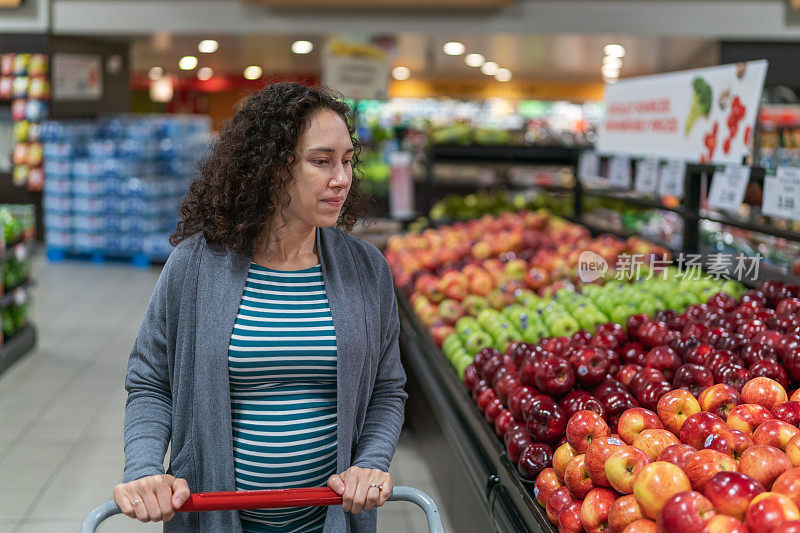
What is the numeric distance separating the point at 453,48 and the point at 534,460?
10723 mm

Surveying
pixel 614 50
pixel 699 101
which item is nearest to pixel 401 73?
pixel 614 50

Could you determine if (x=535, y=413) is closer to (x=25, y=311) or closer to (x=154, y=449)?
(x=154, y=449)

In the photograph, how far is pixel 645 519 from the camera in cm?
164

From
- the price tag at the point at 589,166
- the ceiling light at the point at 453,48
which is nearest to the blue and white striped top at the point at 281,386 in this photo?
the price tag at the point at 589,166

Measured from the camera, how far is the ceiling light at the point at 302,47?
12.4m

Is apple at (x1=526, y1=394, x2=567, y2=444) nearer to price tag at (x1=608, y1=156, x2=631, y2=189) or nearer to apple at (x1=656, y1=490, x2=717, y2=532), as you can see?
apple at (x1=656, y1=490, x2=717, y2=532)

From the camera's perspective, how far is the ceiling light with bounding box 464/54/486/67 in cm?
1368

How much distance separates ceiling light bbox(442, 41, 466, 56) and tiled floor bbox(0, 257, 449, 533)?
5.99 meters

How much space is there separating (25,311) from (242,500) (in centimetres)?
529

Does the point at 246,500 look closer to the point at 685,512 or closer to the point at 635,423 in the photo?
the point at 685,512

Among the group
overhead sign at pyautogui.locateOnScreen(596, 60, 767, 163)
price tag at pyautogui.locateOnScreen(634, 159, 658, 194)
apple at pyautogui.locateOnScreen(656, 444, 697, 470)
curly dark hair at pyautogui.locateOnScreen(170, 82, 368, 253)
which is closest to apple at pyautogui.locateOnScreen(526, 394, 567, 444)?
apple at pyautogui.locateOnScreen(656, 444, 697, 470)

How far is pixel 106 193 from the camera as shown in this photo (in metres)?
10.1

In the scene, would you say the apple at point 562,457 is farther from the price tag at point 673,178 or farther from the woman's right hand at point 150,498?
the price tag at point 673,178

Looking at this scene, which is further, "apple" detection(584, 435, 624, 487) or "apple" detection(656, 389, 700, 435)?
"apple" detection(656, 389, 700, 435)
